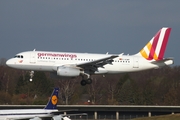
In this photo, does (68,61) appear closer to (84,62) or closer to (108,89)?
(84,62)

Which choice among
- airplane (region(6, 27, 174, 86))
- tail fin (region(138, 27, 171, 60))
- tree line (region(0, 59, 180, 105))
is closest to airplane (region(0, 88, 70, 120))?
airplane (region(6, 27, 174, 86))

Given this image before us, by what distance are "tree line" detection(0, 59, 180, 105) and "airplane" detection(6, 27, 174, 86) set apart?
1797 inches

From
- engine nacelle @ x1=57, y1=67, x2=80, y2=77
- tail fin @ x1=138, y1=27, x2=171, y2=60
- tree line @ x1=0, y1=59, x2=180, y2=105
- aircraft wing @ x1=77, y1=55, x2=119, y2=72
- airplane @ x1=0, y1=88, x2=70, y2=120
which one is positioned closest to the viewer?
airplane @ x1=0, y1=88, x2=70, y2=120

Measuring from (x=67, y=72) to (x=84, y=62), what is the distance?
2.33 metres

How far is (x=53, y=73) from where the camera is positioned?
68.1 meters

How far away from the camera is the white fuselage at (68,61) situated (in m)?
65.3

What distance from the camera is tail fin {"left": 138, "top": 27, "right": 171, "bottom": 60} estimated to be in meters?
71.9

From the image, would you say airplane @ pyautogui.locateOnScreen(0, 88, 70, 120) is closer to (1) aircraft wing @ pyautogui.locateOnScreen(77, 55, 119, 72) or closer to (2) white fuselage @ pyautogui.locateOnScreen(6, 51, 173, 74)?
(2) white fuselage @ pyautogui.locateOnScreen(6, 51, 173, 74)

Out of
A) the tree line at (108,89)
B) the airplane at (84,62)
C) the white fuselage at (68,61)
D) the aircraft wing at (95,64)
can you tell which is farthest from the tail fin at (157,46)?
the tree line at (108,89)

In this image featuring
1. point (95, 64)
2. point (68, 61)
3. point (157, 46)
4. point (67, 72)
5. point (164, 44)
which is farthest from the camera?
point (164, 44)

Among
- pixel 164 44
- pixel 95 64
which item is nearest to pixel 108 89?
pixel 164 44

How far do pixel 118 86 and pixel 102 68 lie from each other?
55173 millimetres

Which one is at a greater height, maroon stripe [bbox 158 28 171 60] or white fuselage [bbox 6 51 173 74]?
maroon stripe [bbox 158 28 171 60]

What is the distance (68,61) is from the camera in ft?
219
